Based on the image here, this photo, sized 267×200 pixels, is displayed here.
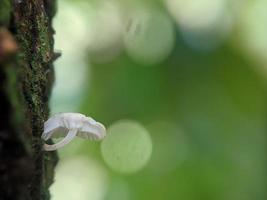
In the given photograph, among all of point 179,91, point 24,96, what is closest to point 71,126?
point 24,96

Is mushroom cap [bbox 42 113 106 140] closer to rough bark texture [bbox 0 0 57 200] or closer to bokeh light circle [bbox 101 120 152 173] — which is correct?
rough bark texture [bbox 0 0 57 200]

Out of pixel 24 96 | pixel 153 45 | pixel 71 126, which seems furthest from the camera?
pixel 153 45

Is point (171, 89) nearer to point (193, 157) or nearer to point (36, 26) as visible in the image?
point (193, 157)

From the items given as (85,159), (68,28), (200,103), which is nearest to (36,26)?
(200,103)

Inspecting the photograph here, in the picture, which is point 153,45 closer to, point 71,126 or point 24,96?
point 71,126

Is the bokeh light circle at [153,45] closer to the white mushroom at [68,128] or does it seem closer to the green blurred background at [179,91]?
the green blurred background at [179,91]

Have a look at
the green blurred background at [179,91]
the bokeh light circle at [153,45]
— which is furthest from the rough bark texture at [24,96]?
the bokeh light circle at [153,45]

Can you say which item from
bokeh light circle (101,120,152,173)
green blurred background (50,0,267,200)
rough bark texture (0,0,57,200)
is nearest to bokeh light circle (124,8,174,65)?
green blurred background (50,0,267,200)
